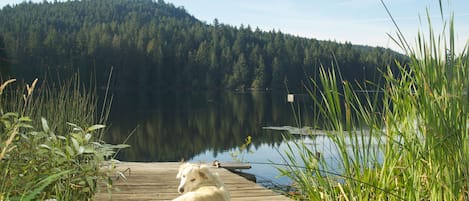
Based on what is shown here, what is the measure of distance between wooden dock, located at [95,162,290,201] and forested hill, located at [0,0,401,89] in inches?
1484

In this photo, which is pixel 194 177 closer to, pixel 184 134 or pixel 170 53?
pixel 184 134

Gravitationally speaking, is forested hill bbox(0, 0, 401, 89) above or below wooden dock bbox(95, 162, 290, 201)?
above

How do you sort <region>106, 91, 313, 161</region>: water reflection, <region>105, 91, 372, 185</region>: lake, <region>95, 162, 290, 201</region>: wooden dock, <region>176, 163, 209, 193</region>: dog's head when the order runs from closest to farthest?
<region>176, 163, 209, 193</region>: dog's head < <region>95, 162, 290, 201</region>: wooden dock < <region>105, 91, 372, 185</region>: lake < <region>106, 91, 313, 161</region>: water reflection

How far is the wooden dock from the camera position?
388 cm

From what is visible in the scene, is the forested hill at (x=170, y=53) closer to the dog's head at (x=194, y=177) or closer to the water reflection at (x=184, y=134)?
the water reflection at (x=184, y=134)

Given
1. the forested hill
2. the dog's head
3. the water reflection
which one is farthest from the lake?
the forested hill

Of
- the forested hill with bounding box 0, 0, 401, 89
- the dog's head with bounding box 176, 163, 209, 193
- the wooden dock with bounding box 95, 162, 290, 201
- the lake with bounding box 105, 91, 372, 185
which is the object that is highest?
the forested hill with bounding box 0, 0, 401, 89

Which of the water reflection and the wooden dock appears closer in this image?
the wooden dock

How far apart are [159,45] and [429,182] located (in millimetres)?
70665

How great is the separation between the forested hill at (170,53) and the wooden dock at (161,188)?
37702 millimetres

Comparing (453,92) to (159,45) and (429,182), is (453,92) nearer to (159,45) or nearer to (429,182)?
(429,182)

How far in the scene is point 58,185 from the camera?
2.11 meters

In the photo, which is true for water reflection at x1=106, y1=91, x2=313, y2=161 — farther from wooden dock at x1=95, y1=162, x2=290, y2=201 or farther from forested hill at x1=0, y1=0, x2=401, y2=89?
forested hill at x1=0, y1=0, x2=401, y2=89

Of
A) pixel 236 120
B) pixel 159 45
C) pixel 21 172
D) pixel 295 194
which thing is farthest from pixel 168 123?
pixel 159 45
